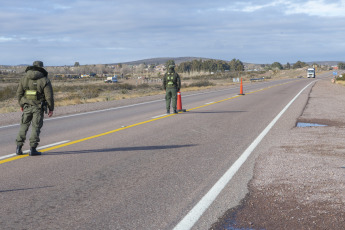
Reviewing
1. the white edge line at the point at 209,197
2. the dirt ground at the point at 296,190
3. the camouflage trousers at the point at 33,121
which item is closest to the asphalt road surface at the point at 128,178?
the white edge line at the point at 209,197

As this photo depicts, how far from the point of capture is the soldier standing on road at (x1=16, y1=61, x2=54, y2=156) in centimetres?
841

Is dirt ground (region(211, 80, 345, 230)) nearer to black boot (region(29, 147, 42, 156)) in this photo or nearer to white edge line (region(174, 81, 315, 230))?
white edge line (region(174, 81, 315, 230))

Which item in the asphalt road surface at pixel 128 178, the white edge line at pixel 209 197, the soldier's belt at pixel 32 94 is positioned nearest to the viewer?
the white edge line at pixel 209 197

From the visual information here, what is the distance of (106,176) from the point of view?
675 centimetres

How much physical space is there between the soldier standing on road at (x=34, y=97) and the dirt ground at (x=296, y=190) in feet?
13.9

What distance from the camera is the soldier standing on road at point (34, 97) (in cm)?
841

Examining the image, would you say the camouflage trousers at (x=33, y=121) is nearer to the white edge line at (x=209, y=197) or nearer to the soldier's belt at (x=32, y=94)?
the soldier's belt at (x=32, y=94)

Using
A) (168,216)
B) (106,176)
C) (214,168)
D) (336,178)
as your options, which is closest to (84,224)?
(168,216)

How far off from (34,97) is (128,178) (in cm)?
299

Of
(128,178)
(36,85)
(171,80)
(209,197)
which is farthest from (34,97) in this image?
(171,80)

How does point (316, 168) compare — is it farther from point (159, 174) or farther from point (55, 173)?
point (55, 173)

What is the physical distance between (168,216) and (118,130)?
7797 mm

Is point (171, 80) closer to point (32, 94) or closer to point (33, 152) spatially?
point (32, 94)

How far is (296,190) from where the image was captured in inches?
231
